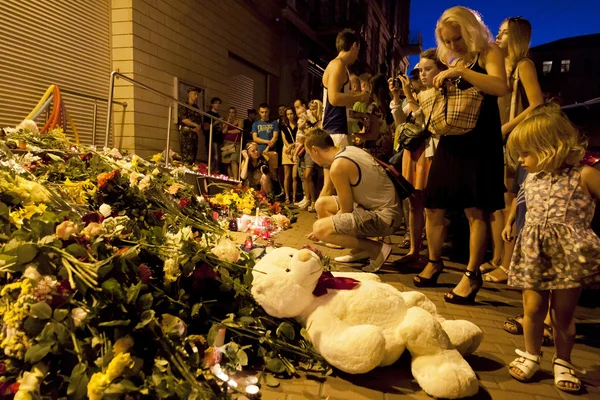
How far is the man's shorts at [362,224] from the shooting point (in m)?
3.72

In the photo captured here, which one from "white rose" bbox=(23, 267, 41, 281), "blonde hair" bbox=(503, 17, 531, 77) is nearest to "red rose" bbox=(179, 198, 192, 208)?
"white rose" bbox=(23, 267, 41, 281)

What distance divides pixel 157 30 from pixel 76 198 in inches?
275

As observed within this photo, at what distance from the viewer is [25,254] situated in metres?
1.45

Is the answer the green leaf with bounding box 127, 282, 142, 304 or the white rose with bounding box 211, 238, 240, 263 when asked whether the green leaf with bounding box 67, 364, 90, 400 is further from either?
the white rose with bounding box 211, 238, 240, 263

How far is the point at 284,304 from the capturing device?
199 cm

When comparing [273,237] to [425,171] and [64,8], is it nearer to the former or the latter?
[425,171]

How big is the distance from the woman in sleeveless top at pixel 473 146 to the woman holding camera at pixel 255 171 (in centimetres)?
535

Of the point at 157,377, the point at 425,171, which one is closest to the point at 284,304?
the point at 157,377

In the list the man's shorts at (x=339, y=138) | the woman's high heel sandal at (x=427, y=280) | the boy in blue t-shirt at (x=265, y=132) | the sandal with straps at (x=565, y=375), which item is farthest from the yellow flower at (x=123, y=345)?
the boy in blue t-shirt at (x=265, y=132)

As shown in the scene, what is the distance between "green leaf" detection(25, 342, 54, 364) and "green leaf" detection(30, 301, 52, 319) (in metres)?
0.09

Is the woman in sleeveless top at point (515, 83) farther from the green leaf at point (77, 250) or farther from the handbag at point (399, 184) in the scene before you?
the green leaf at point (77, 250)

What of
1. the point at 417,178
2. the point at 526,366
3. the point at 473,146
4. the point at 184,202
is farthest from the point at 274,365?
the point at 417,178

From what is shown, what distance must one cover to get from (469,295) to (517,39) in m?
1.85

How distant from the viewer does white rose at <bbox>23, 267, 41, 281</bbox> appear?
141 cm
